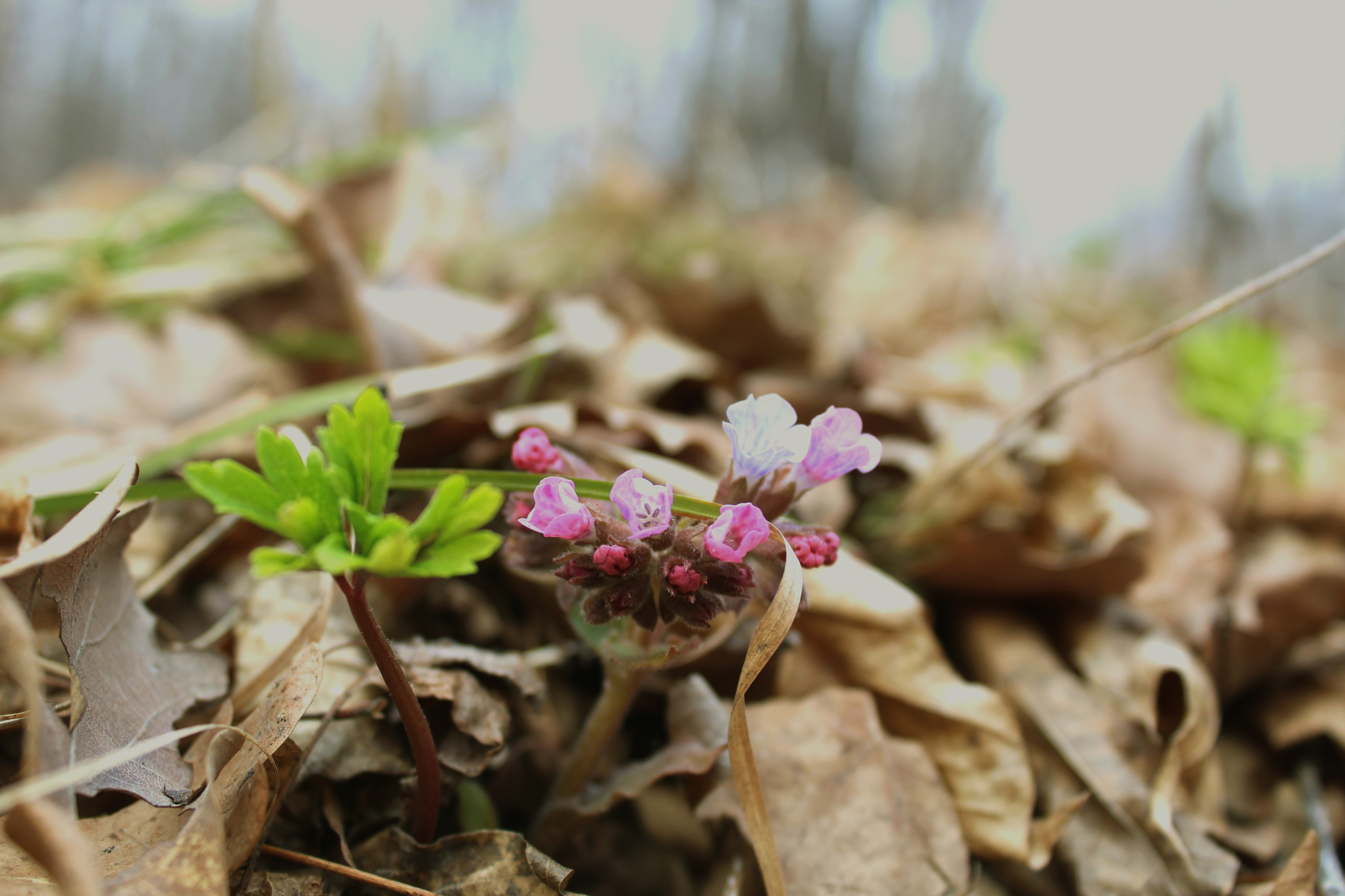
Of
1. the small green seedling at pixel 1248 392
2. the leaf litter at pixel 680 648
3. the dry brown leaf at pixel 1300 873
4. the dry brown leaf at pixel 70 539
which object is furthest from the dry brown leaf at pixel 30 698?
the small green seedling at pixel 1248 392

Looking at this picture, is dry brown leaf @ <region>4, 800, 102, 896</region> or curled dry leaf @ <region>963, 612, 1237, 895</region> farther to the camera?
curled dry leaf @ <region>963, 612, 1237, 895</region>

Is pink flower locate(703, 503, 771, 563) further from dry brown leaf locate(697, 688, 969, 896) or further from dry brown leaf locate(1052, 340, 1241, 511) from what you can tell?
dry brown leaf locate(1052, 340, 1241, 511)

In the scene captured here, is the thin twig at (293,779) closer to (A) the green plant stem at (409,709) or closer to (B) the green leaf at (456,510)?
(A) the green plant stem at (409,709)

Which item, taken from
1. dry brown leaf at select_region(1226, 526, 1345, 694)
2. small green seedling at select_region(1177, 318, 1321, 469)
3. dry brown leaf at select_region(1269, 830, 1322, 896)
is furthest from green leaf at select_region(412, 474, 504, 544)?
small green seedling at select_region(1177, 318, 1321, 469)

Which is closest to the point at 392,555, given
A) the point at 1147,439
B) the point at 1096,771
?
the point at 1096,771

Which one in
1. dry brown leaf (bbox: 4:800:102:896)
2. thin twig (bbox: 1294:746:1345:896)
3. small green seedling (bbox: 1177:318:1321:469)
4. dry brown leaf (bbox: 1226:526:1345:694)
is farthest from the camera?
small green seedling (bbox: 1177:318:1321:469)
